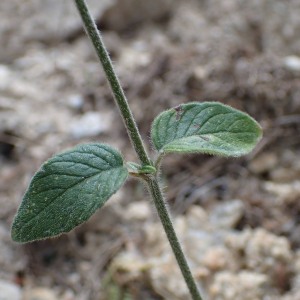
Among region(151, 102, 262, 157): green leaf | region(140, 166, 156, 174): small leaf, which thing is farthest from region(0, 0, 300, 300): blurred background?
region(140, 166, 156, 174): small leaf

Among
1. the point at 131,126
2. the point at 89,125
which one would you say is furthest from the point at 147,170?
the point at 89,125

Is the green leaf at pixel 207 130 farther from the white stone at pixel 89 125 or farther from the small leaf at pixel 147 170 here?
the white stone at pixel 89 125

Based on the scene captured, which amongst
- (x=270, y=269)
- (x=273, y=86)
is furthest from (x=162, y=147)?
(x=273, y=86)

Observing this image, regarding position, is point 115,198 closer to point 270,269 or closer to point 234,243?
point 234,243

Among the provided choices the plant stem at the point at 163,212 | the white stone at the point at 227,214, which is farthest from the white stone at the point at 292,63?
the plant stem at the point at 163,212

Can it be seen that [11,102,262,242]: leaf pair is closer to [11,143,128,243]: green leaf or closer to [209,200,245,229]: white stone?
[11,143,128,243]: green leaf

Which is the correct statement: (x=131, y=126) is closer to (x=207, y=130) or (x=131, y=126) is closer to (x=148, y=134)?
(x=207, y=130)
